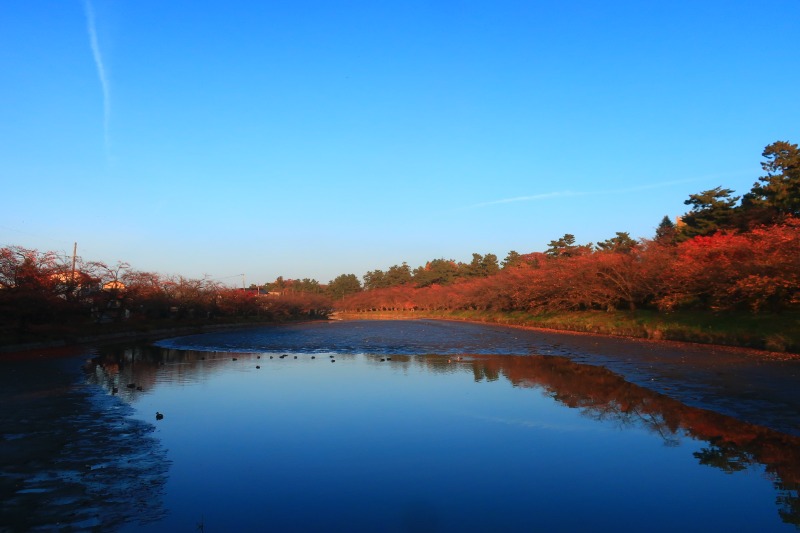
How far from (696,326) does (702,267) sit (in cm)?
308

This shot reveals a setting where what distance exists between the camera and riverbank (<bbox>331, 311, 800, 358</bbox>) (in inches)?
830

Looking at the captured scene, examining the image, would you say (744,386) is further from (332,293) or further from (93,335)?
(332,293)

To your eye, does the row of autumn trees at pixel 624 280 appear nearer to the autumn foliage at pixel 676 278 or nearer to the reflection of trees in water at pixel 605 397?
the autumn foliage at pixel 676 278

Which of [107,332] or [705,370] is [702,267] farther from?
[107,332]

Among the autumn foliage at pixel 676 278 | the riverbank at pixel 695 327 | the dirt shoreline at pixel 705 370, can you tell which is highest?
the autumn foliage at pixel 676 278

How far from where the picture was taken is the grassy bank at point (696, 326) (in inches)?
839

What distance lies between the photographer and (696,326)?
27.7m

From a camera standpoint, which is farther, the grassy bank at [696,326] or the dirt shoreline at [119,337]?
the dirt shoreline at [119,337]

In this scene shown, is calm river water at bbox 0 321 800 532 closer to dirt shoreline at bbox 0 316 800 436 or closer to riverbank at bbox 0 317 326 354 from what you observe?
dirt shoreline at bbox 0 316 800 436

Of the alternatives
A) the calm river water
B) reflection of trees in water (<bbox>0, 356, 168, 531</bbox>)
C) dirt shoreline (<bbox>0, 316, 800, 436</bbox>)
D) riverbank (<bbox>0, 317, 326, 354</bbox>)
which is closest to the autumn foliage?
dirt shoreline (<bbox>0, 316, 800, 436</bbox>)

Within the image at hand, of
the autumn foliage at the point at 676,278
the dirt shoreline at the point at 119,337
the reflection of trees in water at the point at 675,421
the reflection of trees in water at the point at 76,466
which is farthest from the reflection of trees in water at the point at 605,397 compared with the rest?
the autumn foliage at the point at 676,278

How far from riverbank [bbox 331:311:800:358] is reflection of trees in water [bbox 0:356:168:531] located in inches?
780

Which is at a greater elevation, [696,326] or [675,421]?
[696,326]

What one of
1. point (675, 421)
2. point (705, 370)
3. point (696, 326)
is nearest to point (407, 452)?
point (675, 421)
